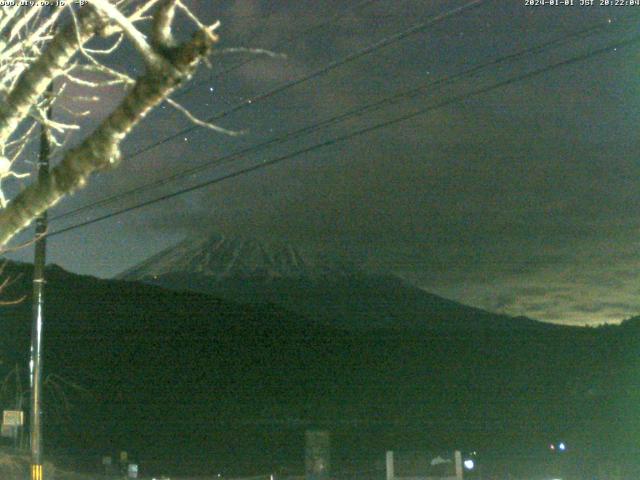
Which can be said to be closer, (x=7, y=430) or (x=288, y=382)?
(x=7, y=430)

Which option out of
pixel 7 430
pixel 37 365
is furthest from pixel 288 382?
pixel 37 365

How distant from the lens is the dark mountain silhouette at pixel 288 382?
67000mm

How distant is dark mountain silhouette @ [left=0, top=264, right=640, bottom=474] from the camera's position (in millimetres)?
67000

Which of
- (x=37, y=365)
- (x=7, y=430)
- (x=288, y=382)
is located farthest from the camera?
(x=288, y=382)

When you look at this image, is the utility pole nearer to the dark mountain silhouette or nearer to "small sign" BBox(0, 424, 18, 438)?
"small sign" BBox(0, 424, 18, 438)

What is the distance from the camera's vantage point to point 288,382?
10069 centimetres

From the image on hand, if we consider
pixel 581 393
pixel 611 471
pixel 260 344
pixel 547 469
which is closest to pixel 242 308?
pixel 260 344

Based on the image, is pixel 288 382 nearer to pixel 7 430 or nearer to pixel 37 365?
pixel 7 430

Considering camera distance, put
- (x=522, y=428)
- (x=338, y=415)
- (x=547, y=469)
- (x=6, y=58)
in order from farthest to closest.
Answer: (x=338, y=415), (x=522, y=428), (x=547, y=469), (x=6, y=58)

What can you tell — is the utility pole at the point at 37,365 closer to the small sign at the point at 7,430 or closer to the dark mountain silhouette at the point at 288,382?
the small sign at the point at 7,430

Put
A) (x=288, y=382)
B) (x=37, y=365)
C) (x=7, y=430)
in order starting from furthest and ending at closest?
(x=288, y=382) < (x=7, y=430) < (x=37, y=365)

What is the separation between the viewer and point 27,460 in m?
36.4

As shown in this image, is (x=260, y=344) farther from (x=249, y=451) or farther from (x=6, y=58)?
(x=6, y=58)

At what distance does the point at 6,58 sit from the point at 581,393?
78.9m
